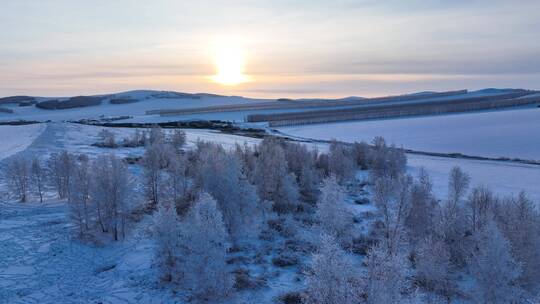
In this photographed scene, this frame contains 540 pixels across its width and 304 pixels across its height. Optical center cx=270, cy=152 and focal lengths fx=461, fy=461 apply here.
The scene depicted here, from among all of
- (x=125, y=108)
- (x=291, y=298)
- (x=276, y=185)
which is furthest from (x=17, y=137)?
(x=125, y=108)

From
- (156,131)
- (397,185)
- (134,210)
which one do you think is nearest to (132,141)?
(156,131)

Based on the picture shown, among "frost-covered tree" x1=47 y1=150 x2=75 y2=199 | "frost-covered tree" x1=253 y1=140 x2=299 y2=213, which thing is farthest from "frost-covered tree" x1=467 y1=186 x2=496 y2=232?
"frost-covered tree" x1=47 y1=150 x2=75 y2=199

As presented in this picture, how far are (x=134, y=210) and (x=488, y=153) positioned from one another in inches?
1282

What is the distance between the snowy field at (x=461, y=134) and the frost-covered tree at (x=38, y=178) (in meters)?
33.6

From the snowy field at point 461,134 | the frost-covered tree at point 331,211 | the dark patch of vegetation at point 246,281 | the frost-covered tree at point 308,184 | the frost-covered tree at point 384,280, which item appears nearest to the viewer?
the frost-covered tree at point 384,280

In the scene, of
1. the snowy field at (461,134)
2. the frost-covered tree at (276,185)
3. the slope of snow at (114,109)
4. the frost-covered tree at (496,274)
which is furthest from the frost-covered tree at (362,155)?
the slope of snow at (114,109)

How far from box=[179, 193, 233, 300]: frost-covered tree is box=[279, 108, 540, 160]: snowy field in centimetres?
3312

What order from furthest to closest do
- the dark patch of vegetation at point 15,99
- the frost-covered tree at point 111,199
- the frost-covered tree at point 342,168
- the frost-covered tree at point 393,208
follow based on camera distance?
the dark patch of vegetation at point 15,99 → the frost-covered tree at point 342,168 → the frost-covered tree at point 111,199 → the frost-covered tree at point 393,208

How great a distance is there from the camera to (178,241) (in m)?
12.5

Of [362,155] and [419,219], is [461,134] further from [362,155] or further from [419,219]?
[419,219]

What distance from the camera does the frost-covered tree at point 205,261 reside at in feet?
36.9

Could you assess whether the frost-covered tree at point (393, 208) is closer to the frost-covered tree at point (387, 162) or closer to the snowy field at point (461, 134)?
the frost-covered tree at point (387, 162)

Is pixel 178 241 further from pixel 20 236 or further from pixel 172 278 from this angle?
pixel 20 236

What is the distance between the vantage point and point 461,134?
170 feet
